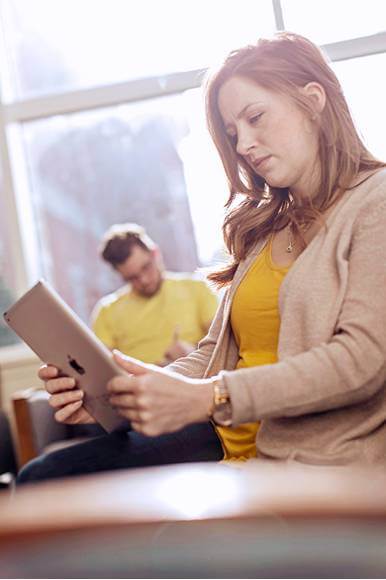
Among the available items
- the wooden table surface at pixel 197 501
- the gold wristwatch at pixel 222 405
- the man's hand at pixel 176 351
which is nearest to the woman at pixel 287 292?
the gold wristwatch at pixel 222 405

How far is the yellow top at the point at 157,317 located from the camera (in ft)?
13.4

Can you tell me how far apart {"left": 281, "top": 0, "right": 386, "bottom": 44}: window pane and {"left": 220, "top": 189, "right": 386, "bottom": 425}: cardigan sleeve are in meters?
3.50

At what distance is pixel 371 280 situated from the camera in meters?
1.22

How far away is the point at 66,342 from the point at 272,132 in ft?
1.61

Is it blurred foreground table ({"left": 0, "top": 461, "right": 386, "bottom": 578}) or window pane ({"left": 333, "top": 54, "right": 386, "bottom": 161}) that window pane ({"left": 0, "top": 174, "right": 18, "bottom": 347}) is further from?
blurred foreground table ({"left": 0, "top": 461, "right": 386, "bottom": 578})

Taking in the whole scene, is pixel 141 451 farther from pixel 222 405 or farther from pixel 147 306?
pixel 147 306

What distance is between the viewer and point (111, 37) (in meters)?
4.96

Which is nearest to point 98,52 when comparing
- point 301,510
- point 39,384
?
point 39,384

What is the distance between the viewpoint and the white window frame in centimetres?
480

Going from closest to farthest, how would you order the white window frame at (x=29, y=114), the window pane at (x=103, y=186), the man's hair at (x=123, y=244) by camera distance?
the man's hair at (x=123, y=244), the white window frame at (x=29, y=114), the window pane at (x=103, y=186)

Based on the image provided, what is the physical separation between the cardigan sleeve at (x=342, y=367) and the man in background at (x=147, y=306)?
2.75 metres

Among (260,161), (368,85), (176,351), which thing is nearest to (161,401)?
(260,161)

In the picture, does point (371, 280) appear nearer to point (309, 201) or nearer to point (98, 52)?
point (309, 201)

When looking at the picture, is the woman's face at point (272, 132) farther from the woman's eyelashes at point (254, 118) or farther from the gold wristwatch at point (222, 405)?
the gold wristwatch at point (222, 405)
